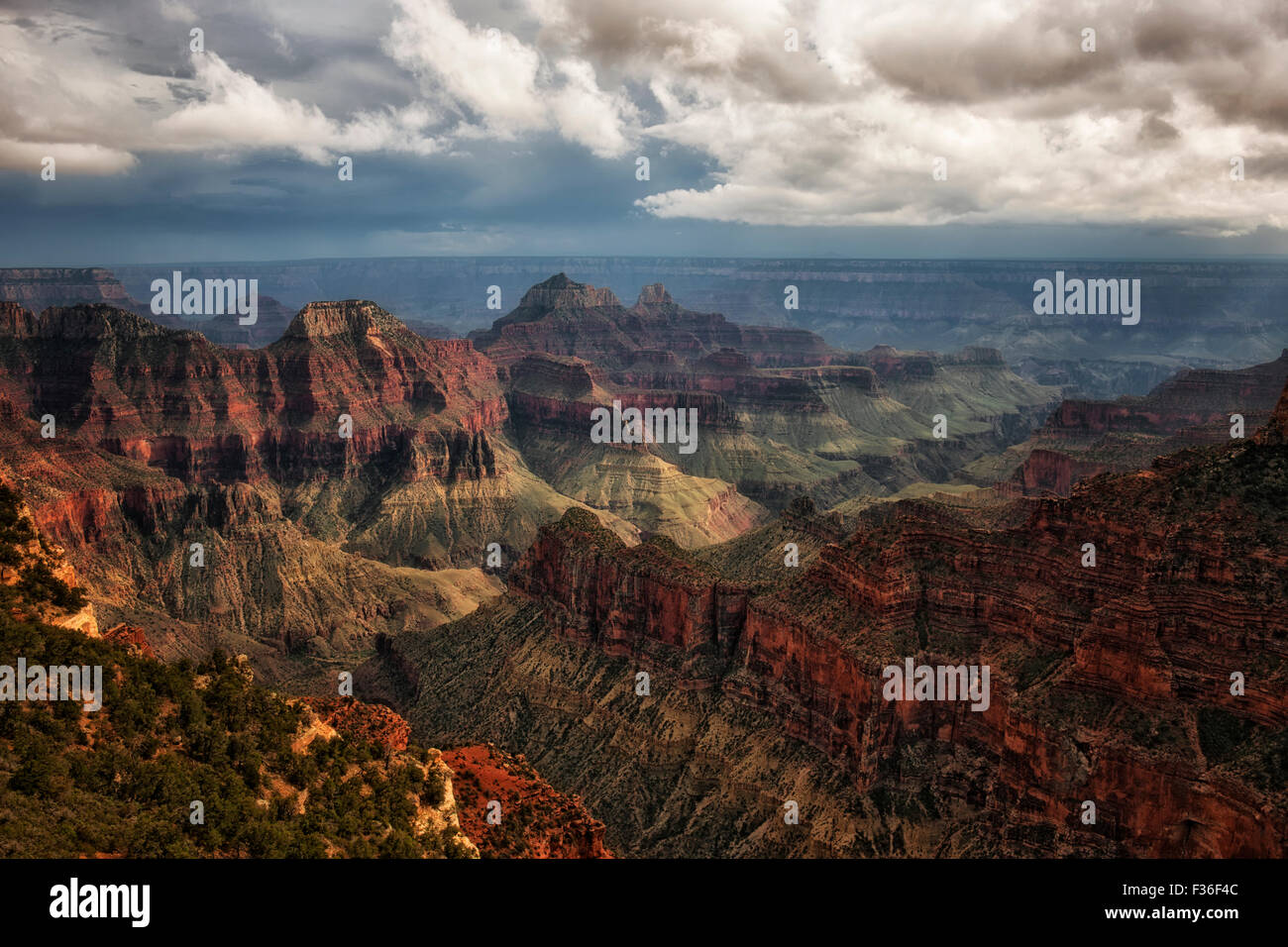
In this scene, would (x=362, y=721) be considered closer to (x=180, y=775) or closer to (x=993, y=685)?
(x=180, y=775)

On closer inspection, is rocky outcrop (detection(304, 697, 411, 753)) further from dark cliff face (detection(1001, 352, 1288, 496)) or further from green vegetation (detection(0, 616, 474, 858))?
dark cliff face (detection(1001, 352, 1288, 496))

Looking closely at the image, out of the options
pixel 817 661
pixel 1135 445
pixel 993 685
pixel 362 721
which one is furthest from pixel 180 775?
pixel 1135 445

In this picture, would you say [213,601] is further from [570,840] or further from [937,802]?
[937,802]

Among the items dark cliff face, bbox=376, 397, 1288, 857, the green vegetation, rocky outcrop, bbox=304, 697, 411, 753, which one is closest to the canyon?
dark cliff face, bbox=376, 397, 1288, 857

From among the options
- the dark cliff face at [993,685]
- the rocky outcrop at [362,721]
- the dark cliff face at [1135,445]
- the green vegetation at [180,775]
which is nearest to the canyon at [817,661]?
the dark cliff face at [993,685]

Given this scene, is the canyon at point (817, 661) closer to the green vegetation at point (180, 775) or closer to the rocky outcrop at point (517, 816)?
the rocky outcrop at point (517, 816)

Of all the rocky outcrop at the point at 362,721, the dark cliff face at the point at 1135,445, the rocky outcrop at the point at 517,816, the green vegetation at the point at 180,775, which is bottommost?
the rocky outcrop at the point at 517,816

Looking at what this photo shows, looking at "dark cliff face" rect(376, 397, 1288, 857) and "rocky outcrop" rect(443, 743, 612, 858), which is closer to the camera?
"rocky outcrop" rect(443, 743, 612, 858)

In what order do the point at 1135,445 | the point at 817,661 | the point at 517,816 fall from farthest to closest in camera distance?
the point at 1135,445 → the point at 817,661 → the point at 517,816

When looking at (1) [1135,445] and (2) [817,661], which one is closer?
(2) [817,661]
